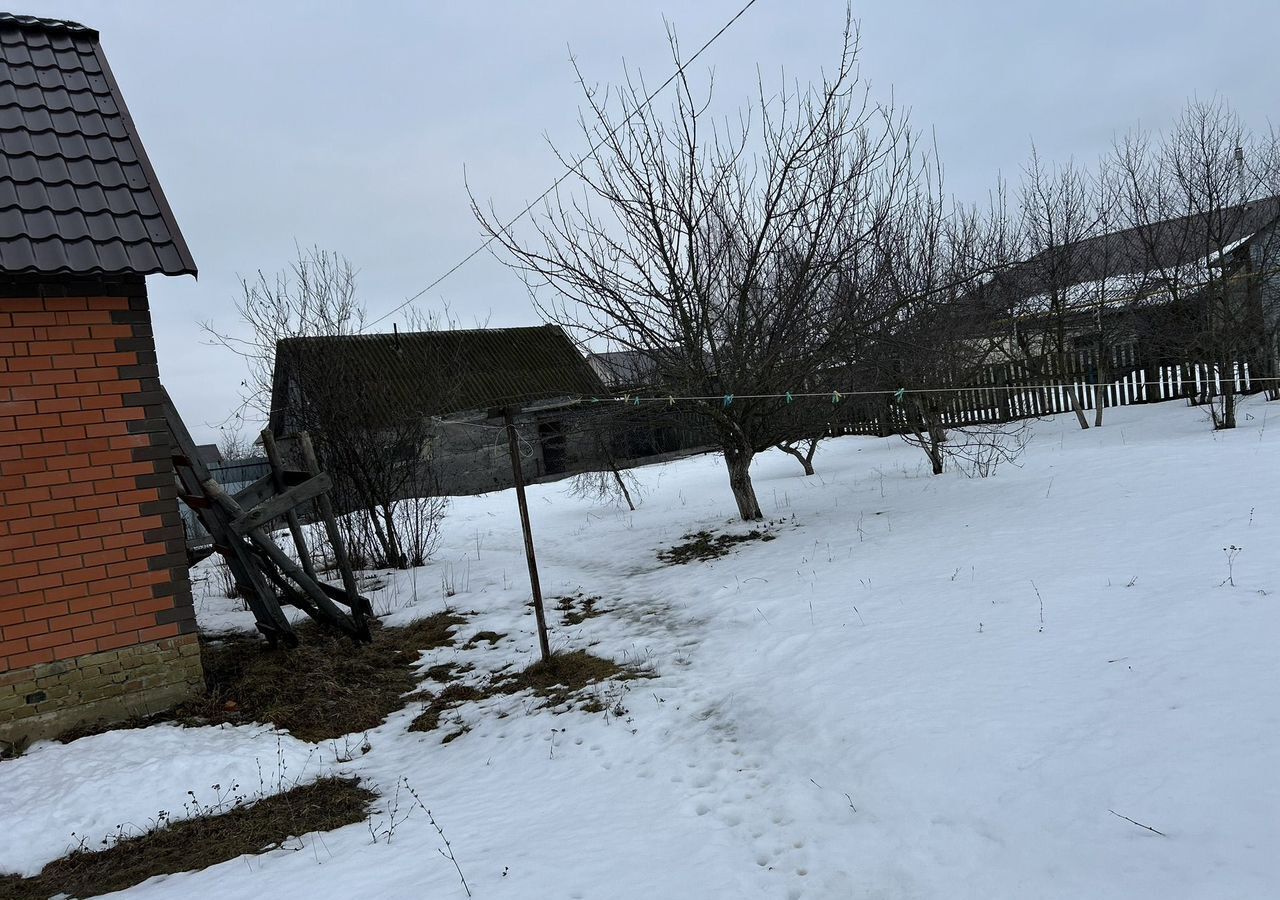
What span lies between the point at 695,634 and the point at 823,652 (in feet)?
4.57

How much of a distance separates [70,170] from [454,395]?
650 centimetres

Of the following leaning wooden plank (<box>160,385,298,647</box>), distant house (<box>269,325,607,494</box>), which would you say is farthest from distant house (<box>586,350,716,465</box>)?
leaning wooden plank (<box>160,385,298,647</box>)

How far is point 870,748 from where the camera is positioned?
3.46 meters

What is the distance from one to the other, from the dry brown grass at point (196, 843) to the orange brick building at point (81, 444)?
Answer: 71.0 inches

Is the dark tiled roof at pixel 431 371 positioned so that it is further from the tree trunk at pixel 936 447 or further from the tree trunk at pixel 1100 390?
the tree trunk at pixel 1100 390

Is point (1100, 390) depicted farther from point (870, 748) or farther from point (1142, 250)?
point (870, 748)

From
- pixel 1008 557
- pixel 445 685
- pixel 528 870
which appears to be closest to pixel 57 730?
pixel 445 685

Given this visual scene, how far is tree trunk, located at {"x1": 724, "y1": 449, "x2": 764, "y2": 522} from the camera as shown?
965 cm

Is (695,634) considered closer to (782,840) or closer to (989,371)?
(782,840)

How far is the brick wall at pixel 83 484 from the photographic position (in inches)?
190

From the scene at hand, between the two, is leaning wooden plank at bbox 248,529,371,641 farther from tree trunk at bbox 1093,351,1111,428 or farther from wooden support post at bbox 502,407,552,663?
tree trunk at bbox 1093,351,1111,428

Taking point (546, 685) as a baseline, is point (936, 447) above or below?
above

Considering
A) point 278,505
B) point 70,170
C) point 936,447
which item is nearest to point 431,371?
point 278,505

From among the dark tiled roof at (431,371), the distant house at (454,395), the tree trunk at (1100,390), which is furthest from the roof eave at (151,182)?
the tree trunk at (1100,390)
